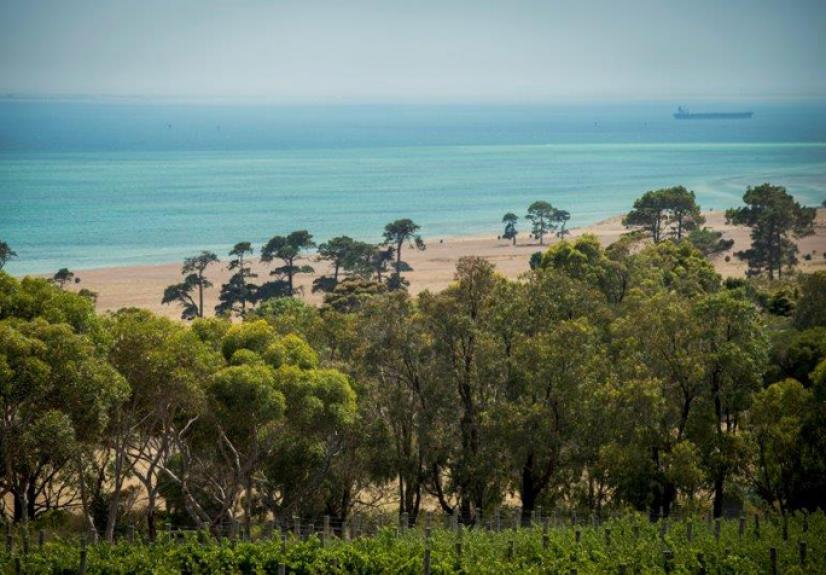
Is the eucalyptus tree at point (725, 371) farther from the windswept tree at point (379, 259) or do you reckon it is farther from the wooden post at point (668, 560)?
the windswept tree at point (379, 259)

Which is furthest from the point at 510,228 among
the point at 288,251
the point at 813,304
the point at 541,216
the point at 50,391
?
the point at 50,391

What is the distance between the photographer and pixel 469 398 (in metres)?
25.4

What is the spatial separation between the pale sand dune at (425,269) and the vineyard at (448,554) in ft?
156

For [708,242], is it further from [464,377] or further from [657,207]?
[464,377]

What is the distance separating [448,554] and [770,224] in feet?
185

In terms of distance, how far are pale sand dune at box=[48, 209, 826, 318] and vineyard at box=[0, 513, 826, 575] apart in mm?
47513

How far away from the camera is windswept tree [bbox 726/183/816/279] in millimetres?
69250

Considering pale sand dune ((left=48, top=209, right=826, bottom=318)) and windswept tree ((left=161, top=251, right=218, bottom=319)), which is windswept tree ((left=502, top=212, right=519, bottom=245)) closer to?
pale sand dune ((left=48, top=209, right=826, bottom=318))

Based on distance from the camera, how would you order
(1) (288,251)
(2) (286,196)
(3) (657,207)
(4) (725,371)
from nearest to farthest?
(4) (725,371)
(1) (288,251)
(3) (657,207)
(2) (286,196)

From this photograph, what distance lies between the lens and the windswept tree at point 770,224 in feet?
227

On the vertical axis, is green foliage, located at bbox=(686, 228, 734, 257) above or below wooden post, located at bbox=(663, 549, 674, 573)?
above

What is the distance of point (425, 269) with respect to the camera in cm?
8131

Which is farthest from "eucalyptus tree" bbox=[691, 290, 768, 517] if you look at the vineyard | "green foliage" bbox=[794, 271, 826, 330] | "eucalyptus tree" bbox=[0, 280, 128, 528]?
"eucalyptus tree" bbox=[0, 280, 128, 528]

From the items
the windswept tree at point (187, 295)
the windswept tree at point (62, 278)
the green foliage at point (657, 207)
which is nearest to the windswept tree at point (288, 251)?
the windswept tree at point (187, 295)
